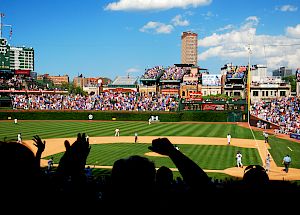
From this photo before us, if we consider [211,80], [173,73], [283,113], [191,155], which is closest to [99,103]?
[283,113]

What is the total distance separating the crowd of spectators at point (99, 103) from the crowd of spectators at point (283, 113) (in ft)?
49.7

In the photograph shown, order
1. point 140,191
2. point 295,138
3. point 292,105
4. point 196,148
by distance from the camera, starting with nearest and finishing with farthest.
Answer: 1. point 140,191
2. point 196,148
3. point 295,138
4. point 292,105

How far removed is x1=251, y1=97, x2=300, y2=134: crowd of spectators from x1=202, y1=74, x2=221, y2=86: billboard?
37.3 metres

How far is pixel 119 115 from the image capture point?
5631 cm

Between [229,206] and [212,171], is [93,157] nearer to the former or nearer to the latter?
[212,171]

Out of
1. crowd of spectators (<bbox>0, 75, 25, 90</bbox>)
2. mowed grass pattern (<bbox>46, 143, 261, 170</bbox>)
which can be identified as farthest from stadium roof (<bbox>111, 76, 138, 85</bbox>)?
mowed grass pattern (<bbox>46, 143, 261, 170</bbox>)

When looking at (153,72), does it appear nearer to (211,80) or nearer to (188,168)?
(211,80)

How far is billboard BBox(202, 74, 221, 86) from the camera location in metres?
99.2

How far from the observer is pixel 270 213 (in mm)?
2930

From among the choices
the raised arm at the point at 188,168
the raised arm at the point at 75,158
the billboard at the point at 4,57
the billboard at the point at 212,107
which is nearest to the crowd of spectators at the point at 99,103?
the billboard at the point at 212,107

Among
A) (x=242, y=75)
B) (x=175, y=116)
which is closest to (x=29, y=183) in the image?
(x=175, y=116)

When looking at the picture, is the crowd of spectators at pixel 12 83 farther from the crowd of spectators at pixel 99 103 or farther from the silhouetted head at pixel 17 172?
the silhouetted head at pixel 17 172

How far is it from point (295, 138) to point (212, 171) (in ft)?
64.8

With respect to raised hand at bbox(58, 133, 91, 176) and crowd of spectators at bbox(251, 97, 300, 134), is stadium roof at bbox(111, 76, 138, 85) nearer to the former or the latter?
crowd of spectators at bbox(251, 97, 300, 134)
